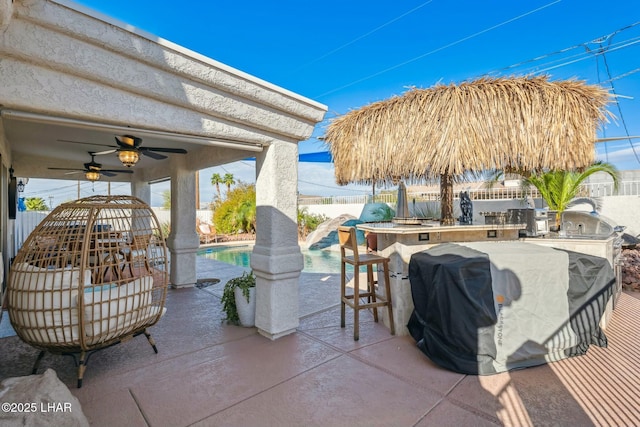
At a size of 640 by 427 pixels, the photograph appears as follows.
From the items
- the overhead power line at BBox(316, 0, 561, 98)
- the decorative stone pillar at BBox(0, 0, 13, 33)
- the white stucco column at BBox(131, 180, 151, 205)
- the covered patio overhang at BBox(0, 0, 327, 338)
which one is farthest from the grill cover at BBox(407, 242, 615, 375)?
the overhead power line at BBox(316, 0, 561, 98)

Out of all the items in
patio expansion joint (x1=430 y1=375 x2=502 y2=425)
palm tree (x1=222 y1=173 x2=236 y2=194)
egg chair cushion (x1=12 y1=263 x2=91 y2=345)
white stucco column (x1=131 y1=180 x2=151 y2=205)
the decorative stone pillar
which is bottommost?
patio expansion joint (x1=430 y1=375 x2=502 y2=425)

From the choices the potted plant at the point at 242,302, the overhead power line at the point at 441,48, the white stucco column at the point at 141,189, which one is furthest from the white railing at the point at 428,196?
the white stucco column at the point at 141,189

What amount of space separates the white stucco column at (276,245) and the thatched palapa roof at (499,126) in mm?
1544

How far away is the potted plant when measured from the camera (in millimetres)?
3848

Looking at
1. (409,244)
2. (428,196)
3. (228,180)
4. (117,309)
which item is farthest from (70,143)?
(228,180)

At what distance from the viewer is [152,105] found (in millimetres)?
2633

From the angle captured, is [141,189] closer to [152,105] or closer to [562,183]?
[152,105]

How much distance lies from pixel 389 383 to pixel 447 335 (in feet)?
2.30

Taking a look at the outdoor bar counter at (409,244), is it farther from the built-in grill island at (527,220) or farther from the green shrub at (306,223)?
the green shrub at (306,223)

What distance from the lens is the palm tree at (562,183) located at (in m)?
7.67

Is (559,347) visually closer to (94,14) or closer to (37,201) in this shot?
(94,14)

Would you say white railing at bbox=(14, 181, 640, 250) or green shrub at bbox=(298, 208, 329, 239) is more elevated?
white railing at bbox=(14, 181, 640, 250)

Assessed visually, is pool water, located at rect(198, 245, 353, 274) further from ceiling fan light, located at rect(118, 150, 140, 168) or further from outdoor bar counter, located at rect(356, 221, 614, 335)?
ceiling fan light, located at rect(118, 150, 140, 168)

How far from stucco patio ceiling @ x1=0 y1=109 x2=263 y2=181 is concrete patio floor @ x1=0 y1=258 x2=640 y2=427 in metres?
2.18
